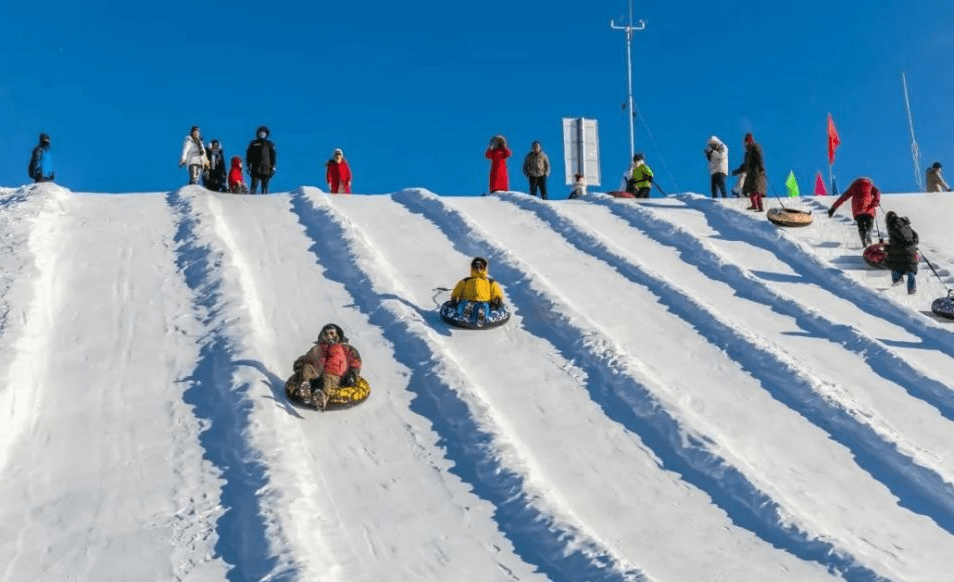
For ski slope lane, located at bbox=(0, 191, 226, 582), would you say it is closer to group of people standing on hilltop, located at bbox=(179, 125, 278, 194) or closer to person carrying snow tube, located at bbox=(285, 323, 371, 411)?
person carrying snow tube, located at bbox=(285, 323, 371, 411)

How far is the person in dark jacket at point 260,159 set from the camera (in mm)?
17047

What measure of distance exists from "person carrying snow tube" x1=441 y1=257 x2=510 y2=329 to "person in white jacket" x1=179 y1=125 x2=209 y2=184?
728 cm

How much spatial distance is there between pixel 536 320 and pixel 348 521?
437 centimetres

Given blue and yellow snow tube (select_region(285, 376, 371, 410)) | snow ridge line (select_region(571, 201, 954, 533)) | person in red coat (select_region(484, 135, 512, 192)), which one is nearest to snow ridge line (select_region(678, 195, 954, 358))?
snow ridge line (select_region(571, 201, 954, 533))

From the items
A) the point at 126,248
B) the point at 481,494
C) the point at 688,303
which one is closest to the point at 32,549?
the point at 481,494

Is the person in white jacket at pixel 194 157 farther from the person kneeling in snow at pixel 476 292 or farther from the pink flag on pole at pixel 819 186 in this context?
the pink flag on pole at pixel 819 186

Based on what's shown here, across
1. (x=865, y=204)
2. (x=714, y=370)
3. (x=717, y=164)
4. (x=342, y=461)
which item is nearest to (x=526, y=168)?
(x=717, y=164)

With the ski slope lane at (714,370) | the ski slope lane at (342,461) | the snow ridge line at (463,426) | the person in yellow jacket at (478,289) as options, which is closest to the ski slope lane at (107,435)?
the ski slope lane at (342,461)

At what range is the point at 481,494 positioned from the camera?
7727mm

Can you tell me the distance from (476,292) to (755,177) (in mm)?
6822

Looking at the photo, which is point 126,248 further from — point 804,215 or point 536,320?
point 804,215

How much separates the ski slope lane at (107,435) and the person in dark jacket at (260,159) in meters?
4.56

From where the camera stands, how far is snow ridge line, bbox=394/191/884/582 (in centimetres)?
726

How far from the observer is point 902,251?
41.9 ft
